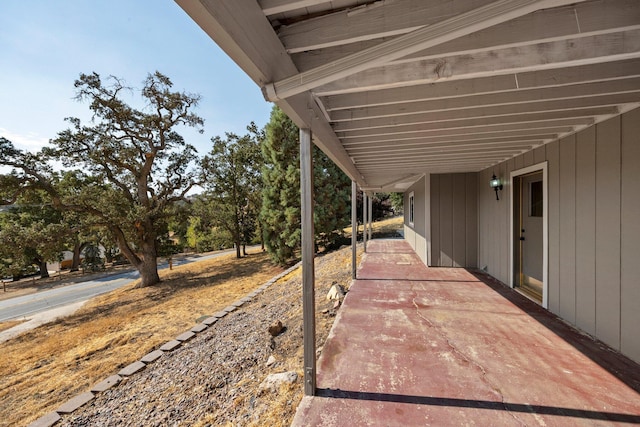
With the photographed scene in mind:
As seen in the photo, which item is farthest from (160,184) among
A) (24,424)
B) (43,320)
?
(24,424)

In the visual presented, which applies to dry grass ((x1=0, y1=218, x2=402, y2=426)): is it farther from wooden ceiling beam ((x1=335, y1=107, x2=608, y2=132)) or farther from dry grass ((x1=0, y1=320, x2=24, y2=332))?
wooden ceiling beam ((x1=335, y1=107, x2=608, y2=132))

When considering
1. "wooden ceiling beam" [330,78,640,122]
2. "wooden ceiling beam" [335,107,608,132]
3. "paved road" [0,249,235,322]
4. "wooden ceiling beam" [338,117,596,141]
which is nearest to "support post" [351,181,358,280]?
"wooden ceiling beam" [338,117,596,141]

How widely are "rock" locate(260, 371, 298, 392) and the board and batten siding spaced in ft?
10.2

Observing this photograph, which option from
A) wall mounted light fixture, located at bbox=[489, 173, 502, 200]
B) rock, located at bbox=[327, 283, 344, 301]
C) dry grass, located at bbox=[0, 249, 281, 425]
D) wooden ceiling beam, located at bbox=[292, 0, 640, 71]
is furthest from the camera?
wall mounted light fixture, located at bbox=[489, 173, 502, 200]

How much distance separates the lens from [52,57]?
4578 millimetres

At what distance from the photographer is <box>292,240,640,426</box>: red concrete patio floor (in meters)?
1.74

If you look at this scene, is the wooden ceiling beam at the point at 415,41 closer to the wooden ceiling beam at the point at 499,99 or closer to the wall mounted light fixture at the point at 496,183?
the wooden ceiling beam at the point at 499,99

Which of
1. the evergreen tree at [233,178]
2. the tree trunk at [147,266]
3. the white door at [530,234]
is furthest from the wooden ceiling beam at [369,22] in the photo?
the evergreen tree at [233,178]

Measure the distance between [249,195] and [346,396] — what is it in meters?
13.9

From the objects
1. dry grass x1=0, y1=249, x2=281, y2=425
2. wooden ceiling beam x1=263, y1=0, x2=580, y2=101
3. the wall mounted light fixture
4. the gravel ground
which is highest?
wooden ceiling beam x1=263, y1=0, x2=580, y2=101

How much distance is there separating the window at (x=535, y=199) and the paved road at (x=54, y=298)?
47.7ft

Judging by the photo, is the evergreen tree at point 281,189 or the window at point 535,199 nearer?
the window at point 535,199

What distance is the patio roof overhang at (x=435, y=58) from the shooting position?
1148 millimetres

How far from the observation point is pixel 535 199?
152 inches
